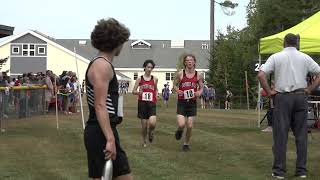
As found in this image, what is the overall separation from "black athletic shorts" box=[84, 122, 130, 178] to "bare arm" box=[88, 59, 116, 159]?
14 cm

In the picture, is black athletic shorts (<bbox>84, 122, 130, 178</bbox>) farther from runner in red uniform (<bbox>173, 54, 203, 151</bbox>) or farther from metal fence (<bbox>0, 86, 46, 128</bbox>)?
metal fence (<bbox>0, 86, 46, 128</bbox>)

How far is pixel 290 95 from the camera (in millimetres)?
9125

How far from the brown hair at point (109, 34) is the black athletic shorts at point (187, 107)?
6.97 metres

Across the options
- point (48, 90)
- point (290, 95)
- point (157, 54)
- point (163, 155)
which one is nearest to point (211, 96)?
point (48, 90)

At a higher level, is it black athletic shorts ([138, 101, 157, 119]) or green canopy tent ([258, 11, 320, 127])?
green canopy tent ([258, 11, 320, 127])

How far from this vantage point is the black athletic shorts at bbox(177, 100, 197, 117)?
40.0 ft

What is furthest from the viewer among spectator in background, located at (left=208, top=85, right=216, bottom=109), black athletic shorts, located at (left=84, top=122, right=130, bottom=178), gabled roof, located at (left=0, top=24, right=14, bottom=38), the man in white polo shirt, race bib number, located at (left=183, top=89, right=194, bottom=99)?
spectator in background, located at (left=208, top=85, right=216, bottom=109)

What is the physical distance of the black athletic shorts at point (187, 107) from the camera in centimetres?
1220

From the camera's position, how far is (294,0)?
163ft

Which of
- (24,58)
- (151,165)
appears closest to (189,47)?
(24,58)

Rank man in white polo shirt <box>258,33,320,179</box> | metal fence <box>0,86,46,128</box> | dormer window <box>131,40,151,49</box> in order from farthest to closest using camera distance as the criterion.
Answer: dormer window <box>131,40,151,49</box> → metal fence <box>0,86,46,128</box> → man in white polo shirt <box>258,33,320,179</box>

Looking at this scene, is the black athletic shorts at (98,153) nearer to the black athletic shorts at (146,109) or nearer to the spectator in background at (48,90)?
the black athletic shorts at (146,109)

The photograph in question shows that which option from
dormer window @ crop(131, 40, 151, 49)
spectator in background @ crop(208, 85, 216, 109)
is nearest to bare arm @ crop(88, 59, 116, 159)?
spectator in background @ crop(208, 85, 216, 109)

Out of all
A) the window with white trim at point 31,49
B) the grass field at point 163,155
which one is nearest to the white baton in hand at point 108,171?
the grass field at point 163,155
